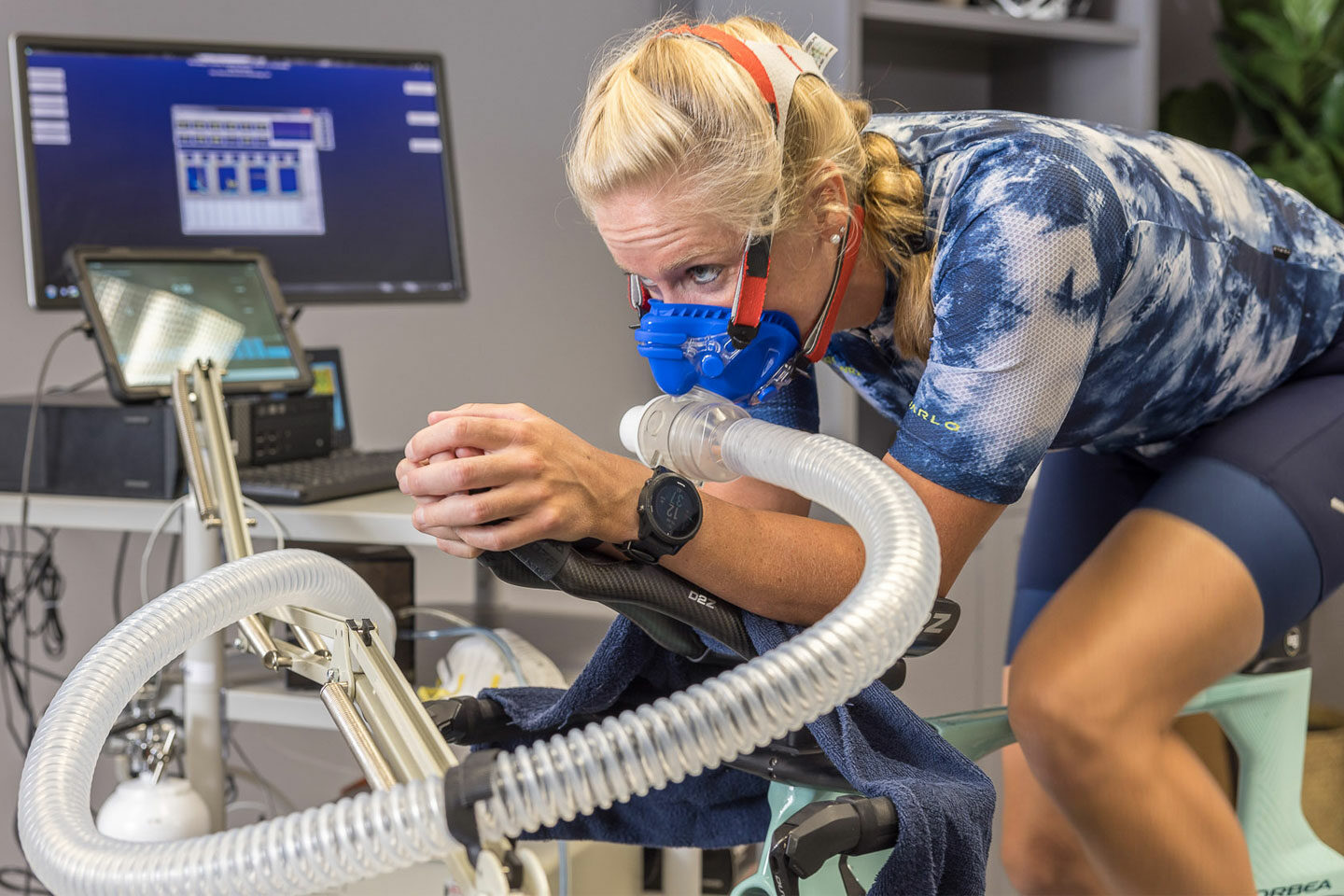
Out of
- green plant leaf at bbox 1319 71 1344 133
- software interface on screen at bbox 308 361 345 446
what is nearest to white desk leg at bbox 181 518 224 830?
software interface on screen at bbox 308 361 345 446

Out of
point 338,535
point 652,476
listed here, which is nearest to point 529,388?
point 338,535

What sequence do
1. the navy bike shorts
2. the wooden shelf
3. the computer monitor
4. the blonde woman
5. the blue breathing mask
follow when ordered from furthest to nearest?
the wooden shelf, the computer monitor, the navy bike shorts, the blue breathing mask, the blonde woman

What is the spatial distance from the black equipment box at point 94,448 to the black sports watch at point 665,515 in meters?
0.87

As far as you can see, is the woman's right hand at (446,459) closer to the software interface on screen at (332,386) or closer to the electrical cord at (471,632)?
the electrical cord at (471,632)

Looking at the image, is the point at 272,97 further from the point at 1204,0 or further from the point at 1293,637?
the point at 1204,0

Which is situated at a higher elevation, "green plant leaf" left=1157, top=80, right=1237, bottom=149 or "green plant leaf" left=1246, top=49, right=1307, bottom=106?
"green plant leaf" left=1246, top=49, right=1307, bottom=106

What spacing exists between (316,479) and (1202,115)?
6.29 feet

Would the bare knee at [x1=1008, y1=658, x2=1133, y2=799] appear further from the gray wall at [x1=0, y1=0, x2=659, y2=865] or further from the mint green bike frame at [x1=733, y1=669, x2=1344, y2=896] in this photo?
the gray wall at [x1=0, y1=0, x2=659, y2=865]

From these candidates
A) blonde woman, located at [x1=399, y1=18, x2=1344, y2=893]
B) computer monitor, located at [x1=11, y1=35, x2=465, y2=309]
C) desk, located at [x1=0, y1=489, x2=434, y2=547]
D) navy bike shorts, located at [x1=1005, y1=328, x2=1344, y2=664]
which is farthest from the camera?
computer monitor, located at [x1=11, y1=35, x2=465, y2=309]

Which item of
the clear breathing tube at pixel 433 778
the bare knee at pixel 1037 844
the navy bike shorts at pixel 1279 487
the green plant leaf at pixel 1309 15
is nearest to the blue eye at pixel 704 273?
the clear breathing tube at pixel 433 778

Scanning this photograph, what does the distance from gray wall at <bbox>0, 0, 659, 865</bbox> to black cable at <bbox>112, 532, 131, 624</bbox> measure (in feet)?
0.05

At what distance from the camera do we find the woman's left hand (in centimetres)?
74

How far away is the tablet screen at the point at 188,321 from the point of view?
5.09 ft

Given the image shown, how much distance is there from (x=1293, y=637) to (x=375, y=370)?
61.6 inches
